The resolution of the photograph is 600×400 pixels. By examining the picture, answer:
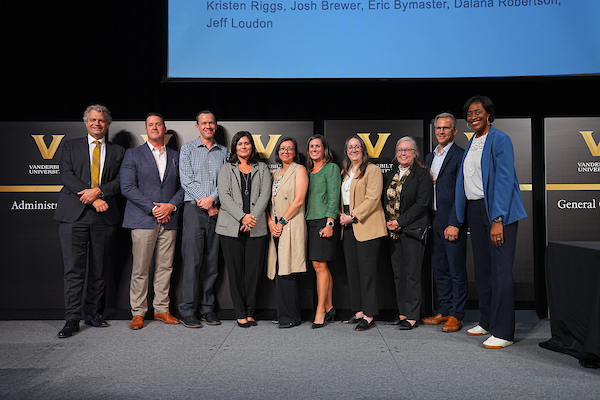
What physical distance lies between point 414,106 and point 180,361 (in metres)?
3.56

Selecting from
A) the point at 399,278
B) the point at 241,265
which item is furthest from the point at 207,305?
the point at 399,278

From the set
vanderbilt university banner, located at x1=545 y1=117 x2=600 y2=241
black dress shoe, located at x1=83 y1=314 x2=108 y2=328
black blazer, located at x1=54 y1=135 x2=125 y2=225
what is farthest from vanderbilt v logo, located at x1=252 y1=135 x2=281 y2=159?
vanderbilt university banner, located at x1=545 y1=117 x2=600 y2=241

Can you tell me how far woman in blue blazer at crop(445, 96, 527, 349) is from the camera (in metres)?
2.99

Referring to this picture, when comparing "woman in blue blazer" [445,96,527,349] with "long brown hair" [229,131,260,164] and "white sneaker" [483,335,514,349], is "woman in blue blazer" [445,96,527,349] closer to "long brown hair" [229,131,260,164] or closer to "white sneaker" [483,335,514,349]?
"white sneaker" [483,335,514,349]

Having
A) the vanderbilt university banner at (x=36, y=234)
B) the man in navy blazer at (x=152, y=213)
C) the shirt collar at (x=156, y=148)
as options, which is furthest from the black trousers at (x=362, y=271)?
the shirt collar at (x=156, y=148)

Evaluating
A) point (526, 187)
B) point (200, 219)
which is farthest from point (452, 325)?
point (200, 219)

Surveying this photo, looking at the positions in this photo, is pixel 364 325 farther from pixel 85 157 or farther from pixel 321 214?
pixel 85 157

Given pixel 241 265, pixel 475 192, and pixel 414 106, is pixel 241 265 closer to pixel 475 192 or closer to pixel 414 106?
pixel 475 192

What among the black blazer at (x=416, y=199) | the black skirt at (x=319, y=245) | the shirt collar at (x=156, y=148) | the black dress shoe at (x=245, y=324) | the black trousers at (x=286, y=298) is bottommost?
the black dress shoe at (x=245, y=324)

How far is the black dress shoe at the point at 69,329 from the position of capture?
335 centimetres

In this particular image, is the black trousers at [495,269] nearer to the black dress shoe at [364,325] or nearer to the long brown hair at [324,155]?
the black dress shoe at [364,325]

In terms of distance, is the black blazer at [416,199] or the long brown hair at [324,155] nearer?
the black blazer at [416,199]

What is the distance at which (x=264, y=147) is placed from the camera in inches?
164

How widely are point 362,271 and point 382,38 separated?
232cm
